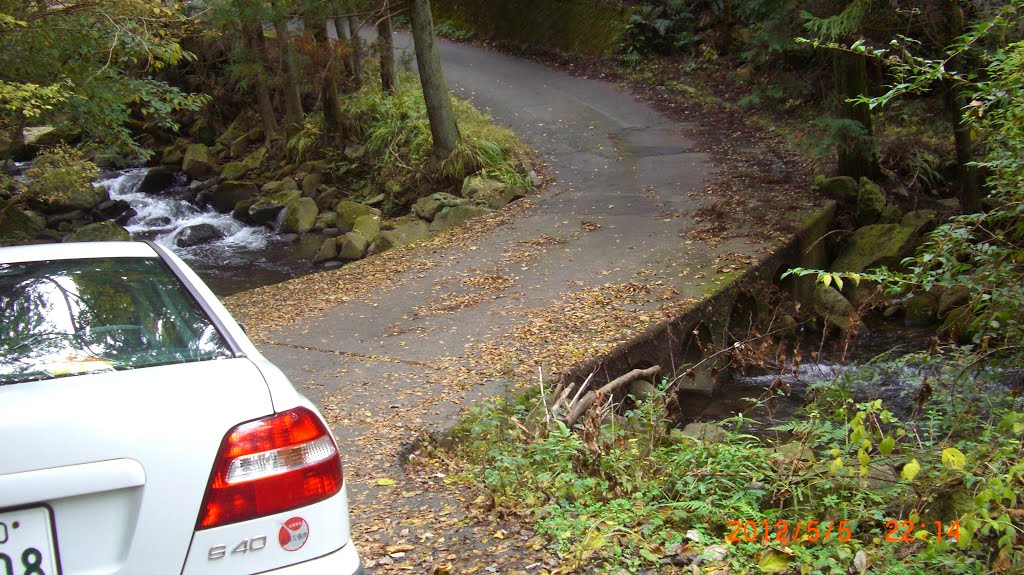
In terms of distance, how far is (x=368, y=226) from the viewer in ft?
51.8

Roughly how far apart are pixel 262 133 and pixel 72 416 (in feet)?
72.1

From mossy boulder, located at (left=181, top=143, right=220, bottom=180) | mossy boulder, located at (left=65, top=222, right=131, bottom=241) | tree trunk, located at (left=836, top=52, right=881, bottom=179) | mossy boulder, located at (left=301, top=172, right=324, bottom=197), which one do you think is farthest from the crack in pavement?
mossy boulder, located at (left=181, top=143, right=220, bottom=180)

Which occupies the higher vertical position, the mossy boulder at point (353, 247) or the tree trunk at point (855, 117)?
the tree trunk at point (855, 117)

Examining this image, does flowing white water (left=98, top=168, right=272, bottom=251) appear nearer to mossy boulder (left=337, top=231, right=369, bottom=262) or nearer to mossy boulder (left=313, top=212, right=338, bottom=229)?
mossy boulder (left=313, top=212, right=338, bottom=229)

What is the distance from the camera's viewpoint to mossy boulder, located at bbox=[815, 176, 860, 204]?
12.2 meters

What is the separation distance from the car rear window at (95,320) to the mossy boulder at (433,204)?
38.5ft

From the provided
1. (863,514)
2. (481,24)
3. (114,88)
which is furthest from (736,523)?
(481,24)

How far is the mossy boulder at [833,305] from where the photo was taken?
Result: 10.3 m

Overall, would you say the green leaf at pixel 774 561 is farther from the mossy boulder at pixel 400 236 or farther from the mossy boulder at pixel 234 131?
the mossy boulder at pixel 234 131

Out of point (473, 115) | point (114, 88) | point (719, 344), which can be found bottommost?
point (719, 344)

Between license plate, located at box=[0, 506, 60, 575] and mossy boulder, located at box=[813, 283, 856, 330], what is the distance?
9506 millimetres

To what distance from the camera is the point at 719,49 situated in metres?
21.2

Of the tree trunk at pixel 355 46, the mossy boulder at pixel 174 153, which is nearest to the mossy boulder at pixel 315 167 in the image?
the tree trunk at pixel 355 46

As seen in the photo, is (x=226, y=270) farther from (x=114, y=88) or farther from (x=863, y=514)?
(x=863, y=514)
